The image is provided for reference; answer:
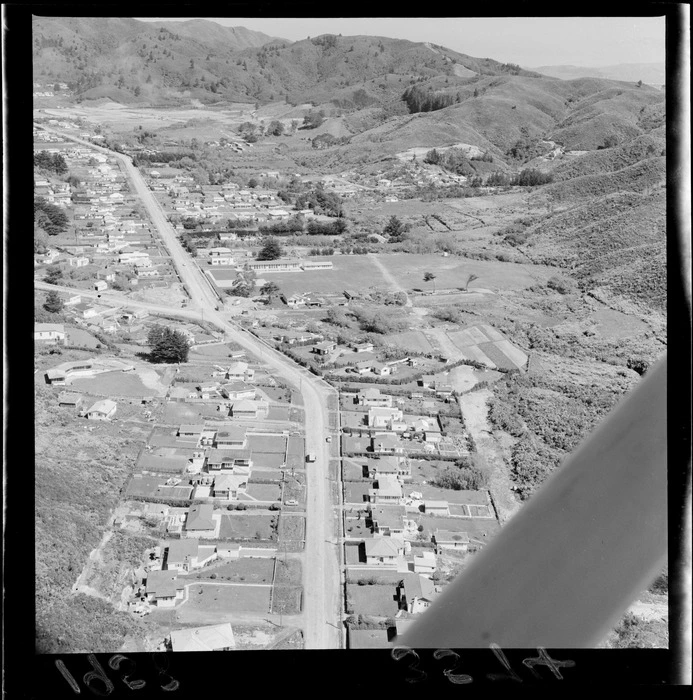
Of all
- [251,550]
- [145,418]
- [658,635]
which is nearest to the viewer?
[658,635]

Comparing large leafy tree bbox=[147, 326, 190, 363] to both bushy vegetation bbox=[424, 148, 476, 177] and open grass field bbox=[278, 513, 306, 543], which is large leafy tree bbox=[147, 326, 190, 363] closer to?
open grass field bbox=[278, 513, 306, 543]

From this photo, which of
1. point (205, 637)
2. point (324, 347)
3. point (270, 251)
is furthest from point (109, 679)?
point (270, 251)

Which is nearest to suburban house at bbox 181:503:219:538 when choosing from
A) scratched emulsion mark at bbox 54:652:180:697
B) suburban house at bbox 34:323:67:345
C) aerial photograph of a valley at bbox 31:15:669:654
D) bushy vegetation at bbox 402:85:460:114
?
aerial photograph of a valley at bbox 31:15:669:654

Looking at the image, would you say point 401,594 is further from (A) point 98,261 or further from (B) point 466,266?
(A) point 98,261

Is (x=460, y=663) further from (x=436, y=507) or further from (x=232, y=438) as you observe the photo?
(x=232, y=438)
